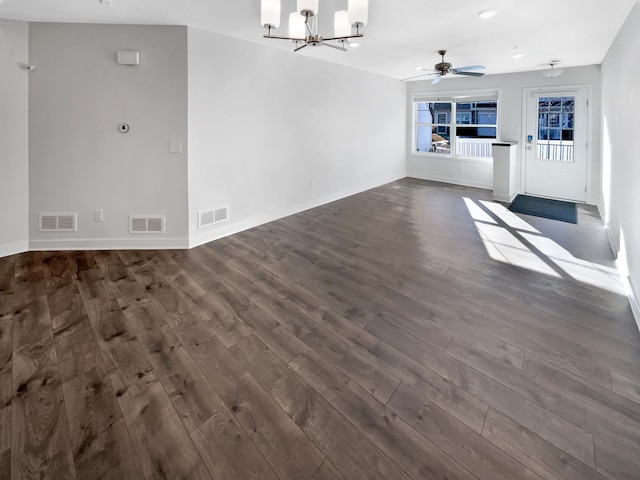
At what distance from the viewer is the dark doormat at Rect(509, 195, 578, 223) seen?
5.45m

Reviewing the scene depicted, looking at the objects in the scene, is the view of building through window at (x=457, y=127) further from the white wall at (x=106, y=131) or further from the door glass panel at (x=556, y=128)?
the white wall at (x=106, y=131)

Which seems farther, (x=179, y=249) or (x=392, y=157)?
(x=392, y=157)

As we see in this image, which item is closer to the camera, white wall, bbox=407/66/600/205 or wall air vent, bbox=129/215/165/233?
wall air vent, bbox=129/215/165/233

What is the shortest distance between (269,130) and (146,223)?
208 centimetres

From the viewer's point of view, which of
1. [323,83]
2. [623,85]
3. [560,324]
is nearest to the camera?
[560,324]

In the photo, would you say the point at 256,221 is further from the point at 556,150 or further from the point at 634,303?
the point at 556,150

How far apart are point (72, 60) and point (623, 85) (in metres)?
5.73

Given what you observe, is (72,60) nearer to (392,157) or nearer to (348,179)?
(348,179)

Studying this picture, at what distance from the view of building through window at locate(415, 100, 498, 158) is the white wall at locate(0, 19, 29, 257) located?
7638 millimetres

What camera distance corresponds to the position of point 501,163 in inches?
257

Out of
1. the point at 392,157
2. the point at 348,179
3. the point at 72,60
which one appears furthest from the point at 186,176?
the point at 392,157

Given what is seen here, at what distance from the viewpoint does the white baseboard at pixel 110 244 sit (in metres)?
4.03

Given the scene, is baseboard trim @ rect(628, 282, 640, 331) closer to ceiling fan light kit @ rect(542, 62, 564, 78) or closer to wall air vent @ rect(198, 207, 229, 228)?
wall air vent @ rect(198, 207, 229, 228)

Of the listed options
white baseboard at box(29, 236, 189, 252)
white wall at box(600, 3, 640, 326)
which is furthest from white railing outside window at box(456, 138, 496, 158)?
white baseboard at box(29, 236, 189, 252)
